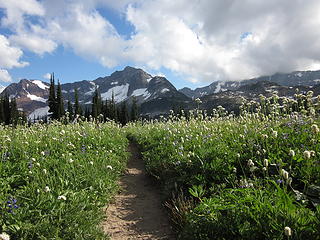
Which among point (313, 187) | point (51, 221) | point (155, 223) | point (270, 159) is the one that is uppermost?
point (270, 159)

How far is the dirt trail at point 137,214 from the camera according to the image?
3.88m

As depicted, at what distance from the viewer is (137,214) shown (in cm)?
470

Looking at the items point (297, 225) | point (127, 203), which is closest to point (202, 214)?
point (297, 225)

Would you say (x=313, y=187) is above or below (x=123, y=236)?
above

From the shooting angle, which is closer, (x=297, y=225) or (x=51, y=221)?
(x=297, y=225)

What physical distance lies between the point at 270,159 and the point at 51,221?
3.47 m

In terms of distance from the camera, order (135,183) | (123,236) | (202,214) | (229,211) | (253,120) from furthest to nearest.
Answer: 1. (253,120)
2. (135,183)
3. (123,236)
4. (202,214)
5. (229,211)

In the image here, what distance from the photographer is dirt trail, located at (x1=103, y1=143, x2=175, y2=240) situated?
3881mm

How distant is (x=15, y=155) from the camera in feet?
18.4

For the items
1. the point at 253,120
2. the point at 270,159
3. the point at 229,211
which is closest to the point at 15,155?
the point at 229,211

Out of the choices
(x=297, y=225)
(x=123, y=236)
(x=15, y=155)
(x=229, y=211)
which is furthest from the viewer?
(x=15, y=155)

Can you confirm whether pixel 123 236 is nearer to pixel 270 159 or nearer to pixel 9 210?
pixel 9 210

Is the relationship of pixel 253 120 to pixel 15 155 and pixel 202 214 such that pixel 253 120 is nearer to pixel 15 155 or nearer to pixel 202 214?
pixel 202 214

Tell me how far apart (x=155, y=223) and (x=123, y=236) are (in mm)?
689
